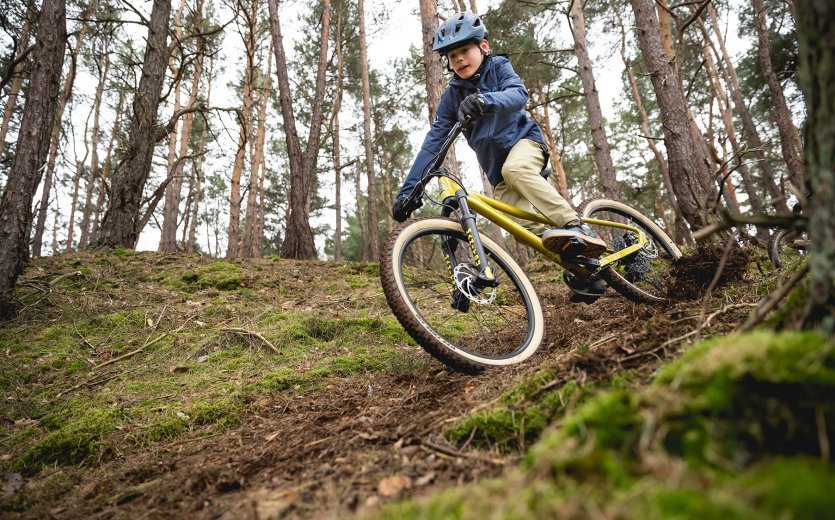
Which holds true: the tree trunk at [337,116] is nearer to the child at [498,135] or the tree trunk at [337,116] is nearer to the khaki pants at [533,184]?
the child at [498,135]

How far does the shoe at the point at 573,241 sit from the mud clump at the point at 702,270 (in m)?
0.74

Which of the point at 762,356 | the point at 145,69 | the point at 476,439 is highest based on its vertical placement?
the point at 145,69

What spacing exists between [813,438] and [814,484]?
27 cm

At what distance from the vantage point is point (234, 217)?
1352cm

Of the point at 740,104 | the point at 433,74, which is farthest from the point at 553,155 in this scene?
the point at 433,74

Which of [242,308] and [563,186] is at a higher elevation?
[563,186]

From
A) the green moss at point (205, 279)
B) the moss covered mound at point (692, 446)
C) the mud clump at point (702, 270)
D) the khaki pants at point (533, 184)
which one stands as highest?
the khaki pants at point (533, 184)

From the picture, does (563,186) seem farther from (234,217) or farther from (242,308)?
(242,308)

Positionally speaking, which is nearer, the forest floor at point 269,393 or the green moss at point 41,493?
the forest floor at point 269,393

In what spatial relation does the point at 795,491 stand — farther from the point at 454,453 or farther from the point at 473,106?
the point at 473,106

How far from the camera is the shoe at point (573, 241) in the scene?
10.1 feet

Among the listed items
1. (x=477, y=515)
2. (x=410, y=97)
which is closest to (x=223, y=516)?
(x=477, y=515)

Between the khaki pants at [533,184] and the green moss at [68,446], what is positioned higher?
the khaki pants at [533,184]

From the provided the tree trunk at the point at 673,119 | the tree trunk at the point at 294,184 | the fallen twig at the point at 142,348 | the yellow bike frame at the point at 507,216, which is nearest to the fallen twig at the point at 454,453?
the yellow bike frame at the point at 507,216
